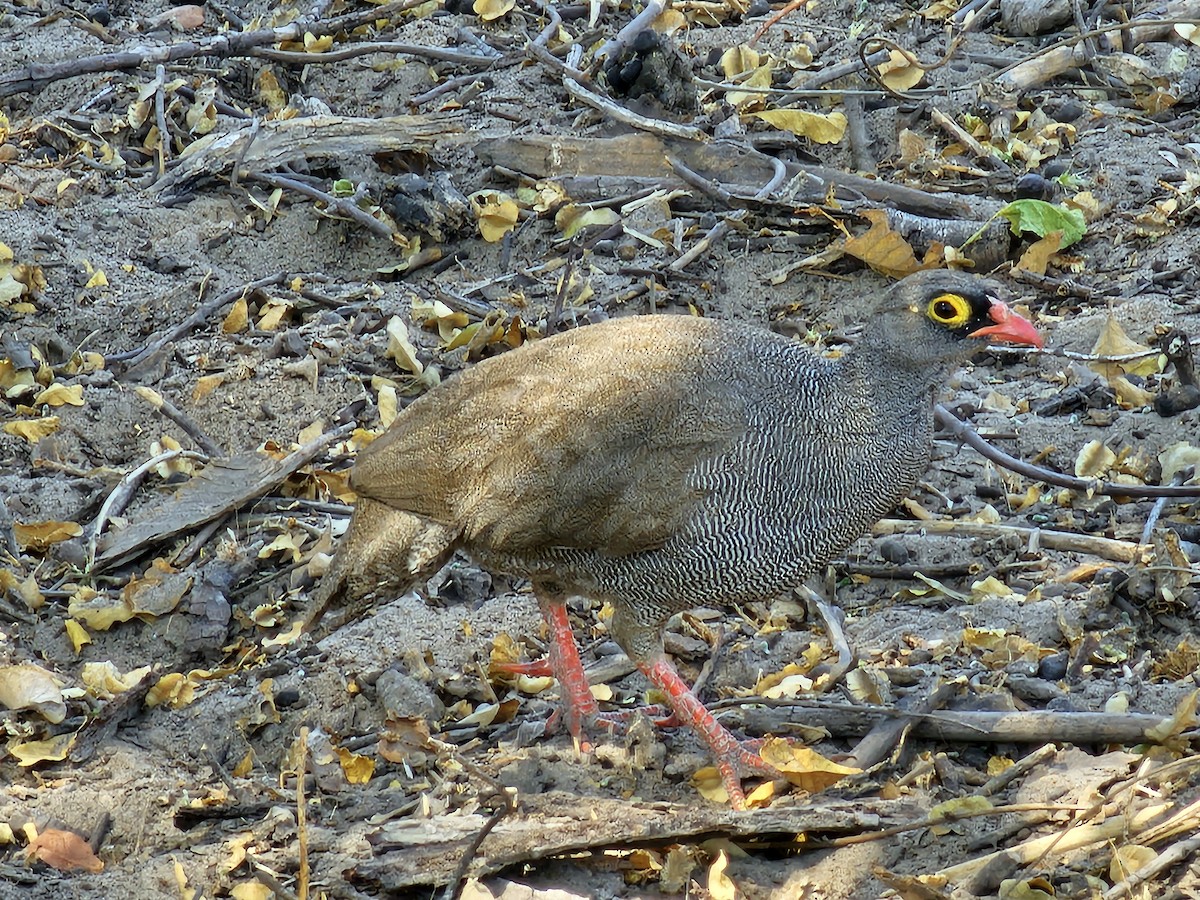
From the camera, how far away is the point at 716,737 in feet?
15.1

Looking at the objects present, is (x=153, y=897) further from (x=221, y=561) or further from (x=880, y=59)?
(x=880, y=59)

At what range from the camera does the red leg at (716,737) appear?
455cm

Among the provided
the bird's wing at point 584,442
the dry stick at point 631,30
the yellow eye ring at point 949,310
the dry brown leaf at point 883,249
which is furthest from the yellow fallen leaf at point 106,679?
the dry stick at point 631,30

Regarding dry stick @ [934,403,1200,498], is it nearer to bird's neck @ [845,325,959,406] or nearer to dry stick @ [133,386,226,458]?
bird's neck @ [845,325,959,406]

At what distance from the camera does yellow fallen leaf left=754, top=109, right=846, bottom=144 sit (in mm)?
7508

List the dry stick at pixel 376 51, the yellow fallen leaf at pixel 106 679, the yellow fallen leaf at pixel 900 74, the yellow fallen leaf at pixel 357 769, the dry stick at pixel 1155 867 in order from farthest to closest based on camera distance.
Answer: the dry stick at pixel 376 51, the yellow fallen leaf at pixel 900 74, the yellow fallen leaf at pixel 106 679, the yellow fallen leaf at pixel 357 769, the dry stick at pixel 1155 867

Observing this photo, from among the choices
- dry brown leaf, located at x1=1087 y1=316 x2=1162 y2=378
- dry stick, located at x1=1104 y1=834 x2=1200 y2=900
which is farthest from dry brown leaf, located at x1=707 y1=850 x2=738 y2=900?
dry brown leaf, located at x1=1087 y1=316 x2=1162 y2=378

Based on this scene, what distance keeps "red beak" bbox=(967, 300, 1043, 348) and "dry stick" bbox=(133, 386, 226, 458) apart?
319 centimetres

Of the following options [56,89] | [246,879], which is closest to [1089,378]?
[246,879]

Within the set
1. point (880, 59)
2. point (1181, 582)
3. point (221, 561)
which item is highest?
point (880, 59)

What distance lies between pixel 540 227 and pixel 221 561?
2.44 m

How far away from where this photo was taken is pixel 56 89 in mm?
8539

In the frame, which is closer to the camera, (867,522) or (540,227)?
(867,522)

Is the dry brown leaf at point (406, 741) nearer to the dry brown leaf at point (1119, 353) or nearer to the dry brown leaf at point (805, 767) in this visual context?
the dry brown leaf at point (805, 767)
